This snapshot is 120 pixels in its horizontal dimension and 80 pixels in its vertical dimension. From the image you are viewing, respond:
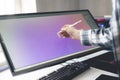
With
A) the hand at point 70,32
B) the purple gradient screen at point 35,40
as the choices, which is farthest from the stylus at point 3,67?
the hand at point 70,32

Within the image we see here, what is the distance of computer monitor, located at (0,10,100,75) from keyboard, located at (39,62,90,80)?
0.06 metres

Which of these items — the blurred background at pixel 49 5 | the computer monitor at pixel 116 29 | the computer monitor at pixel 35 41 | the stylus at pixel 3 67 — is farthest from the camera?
the blurred background at pixel 49 5

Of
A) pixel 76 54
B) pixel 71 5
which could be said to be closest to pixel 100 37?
pixel 76 54

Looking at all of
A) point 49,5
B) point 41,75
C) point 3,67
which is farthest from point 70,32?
point 49,5

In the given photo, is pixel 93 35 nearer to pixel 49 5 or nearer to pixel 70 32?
pixel 70 32

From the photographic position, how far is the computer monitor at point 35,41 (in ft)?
2.79

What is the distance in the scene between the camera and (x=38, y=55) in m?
0.94

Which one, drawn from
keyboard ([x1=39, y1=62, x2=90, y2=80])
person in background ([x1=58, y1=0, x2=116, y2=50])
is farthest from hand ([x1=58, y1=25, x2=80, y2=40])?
keyboard ([x1=39, y1=62, x2=90, y2=80])

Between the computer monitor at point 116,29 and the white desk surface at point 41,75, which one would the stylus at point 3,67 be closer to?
the white desk surface at point 41,75

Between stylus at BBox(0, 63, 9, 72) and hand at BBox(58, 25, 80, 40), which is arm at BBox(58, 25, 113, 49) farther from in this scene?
stylus at BBox(0, 63, 9, 72)

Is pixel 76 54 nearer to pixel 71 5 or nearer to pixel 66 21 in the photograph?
pixel 66 21

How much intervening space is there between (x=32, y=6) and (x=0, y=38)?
621 millimetres

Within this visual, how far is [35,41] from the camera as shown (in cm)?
94

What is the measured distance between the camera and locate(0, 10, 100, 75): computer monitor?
0.85 meters
